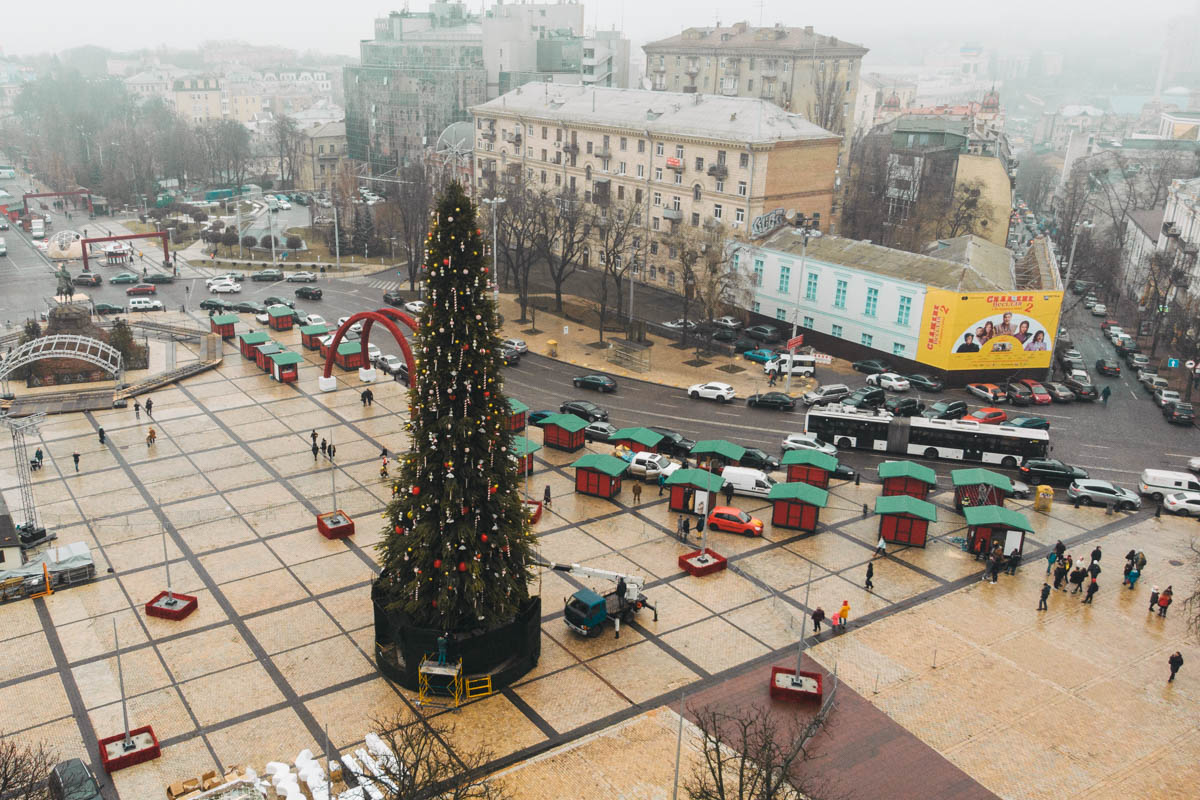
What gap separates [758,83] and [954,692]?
4180 inches

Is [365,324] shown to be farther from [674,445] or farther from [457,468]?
[457,468]

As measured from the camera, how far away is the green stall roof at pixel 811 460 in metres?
46.2

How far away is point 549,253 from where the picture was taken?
7981cm

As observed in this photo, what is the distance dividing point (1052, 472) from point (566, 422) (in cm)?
2538

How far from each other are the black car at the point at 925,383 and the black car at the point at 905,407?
15.2ft

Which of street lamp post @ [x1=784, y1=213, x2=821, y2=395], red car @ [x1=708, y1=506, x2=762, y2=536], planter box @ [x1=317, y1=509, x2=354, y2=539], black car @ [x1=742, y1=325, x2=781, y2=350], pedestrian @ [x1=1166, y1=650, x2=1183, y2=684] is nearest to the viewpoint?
pedestrian @ [x1=1166, y1=650, x2=1183, y2=684]

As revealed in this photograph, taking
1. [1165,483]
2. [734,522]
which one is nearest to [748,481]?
[734,522]

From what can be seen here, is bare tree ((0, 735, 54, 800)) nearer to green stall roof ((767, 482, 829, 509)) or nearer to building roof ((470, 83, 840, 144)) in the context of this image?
green stall roof ((767, 482, 829, 509))

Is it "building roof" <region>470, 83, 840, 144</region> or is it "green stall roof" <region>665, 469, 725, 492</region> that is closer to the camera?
"green stall roof" <region>665, 469, 725, 492</region>

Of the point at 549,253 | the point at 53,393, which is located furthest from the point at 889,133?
the point at 53,393

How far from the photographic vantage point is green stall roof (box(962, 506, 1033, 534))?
40.0 m

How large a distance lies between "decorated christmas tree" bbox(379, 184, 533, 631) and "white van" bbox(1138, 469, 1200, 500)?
114ft

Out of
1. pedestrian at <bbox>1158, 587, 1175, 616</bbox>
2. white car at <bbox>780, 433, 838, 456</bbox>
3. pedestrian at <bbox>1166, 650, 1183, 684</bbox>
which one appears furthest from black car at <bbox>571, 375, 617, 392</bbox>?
pedestrian at <bbox>1166, 650, 1183, 684</bbox>

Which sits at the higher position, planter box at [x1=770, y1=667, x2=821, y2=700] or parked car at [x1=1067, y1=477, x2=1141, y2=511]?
parked car at [x1=1067, y1=477, x2=1141, y2=511]
